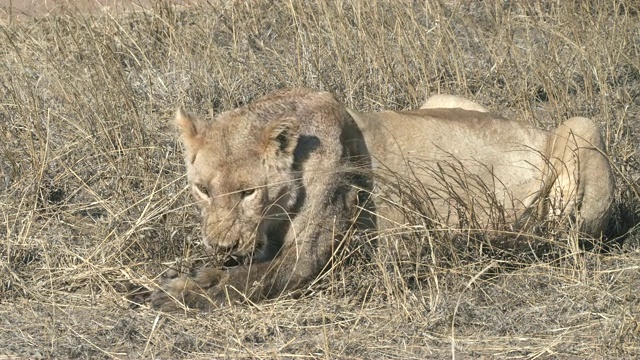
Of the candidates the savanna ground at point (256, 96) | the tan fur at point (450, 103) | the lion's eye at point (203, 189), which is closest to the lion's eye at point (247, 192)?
the lion's eye at point (203, 189)

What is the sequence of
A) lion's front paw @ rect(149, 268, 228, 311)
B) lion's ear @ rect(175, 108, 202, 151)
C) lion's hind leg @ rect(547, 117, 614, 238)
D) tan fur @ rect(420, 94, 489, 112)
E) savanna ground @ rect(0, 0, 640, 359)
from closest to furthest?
savanna ground @ rect(0, 0, 640, 359) < lion's front paw @ rect(149, 268, 228, 311) < lion's ear @ rect(175, 108, 202, 151) < lion's hind leg @ rect(547, 117, 614, 238) < tan fur @ rect(420, 94, 489, 112)

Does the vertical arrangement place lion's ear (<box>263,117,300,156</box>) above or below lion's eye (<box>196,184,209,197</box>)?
above

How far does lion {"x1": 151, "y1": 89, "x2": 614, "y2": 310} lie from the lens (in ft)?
18.3

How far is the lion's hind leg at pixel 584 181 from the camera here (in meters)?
6.41

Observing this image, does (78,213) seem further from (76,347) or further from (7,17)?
(7,17)

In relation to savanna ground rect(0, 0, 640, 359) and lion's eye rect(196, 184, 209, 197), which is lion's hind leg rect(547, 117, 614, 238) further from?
lion's eye rect(196, 184, 209, 197)

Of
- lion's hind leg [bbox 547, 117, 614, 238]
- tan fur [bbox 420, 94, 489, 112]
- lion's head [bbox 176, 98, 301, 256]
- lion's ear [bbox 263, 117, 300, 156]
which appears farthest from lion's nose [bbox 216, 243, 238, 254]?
tan fur [bbox 420, 94, 489, 112]

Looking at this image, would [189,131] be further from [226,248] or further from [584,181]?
[584,181]

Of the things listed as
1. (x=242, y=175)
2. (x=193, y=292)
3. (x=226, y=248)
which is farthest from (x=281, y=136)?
(x=193, y=292)

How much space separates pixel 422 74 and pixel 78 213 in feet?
8.89

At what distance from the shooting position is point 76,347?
5.10m

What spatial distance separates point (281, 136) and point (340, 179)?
15.9 inches

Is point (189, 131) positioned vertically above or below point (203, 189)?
above

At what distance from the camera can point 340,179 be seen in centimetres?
583
